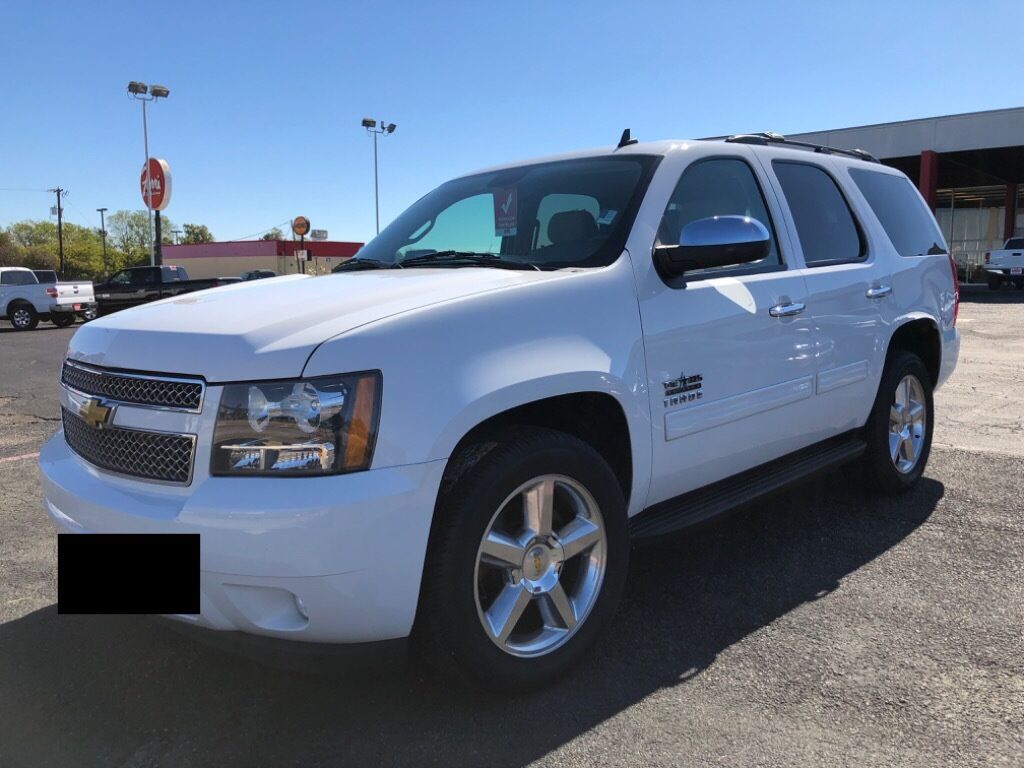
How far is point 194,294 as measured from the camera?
10.7 feet

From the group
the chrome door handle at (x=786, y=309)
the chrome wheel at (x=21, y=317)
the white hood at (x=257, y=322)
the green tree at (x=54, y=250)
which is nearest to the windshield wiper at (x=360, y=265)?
the white hood at (x=257, y=322)

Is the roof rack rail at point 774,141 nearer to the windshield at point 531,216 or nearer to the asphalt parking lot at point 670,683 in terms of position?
the windshield at point 531,216

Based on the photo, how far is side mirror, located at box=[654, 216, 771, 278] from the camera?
3.05 meters

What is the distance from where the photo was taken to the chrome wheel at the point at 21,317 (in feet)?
73.7

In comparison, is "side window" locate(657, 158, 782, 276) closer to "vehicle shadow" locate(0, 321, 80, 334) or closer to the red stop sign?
"vehicle shadow" locate(0, 321, 80, 334)

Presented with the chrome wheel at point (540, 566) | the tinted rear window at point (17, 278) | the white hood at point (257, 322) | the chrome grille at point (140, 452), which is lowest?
the chrome wheel at point (540, 566)

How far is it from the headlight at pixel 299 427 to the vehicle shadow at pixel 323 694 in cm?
58

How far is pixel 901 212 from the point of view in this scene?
16.1 feet

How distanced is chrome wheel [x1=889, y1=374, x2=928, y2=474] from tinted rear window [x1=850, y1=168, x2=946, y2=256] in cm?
77

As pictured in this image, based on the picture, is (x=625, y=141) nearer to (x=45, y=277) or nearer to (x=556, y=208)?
(x=556, y=208)

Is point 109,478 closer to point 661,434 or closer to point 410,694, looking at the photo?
point 410,694

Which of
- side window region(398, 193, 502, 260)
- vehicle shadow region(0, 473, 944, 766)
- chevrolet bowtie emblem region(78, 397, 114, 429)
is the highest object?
side window region(398, 193, 502, 260)

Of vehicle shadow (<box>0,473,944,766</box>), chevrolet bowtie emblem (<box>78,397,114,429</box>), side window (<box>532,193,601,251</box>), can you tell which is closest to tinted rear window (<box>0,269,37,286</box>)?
vehicle shadow (<box>0,473,944,766</box>)

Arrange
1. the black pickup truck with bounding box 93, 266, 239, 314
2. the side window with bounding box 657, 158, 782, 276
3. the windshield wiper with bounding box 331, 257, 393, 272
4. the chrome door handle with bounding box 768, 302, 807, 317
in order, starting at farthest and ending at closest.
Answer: the black pickup truck with bounding box 93, 266, 239, 314
the windshield wiper with bounding box 331, 257, 393, 272
the chrome door handle with bounding box 768, 302, 807, 317
the side window with bounding box 657, 158, 782, 276
